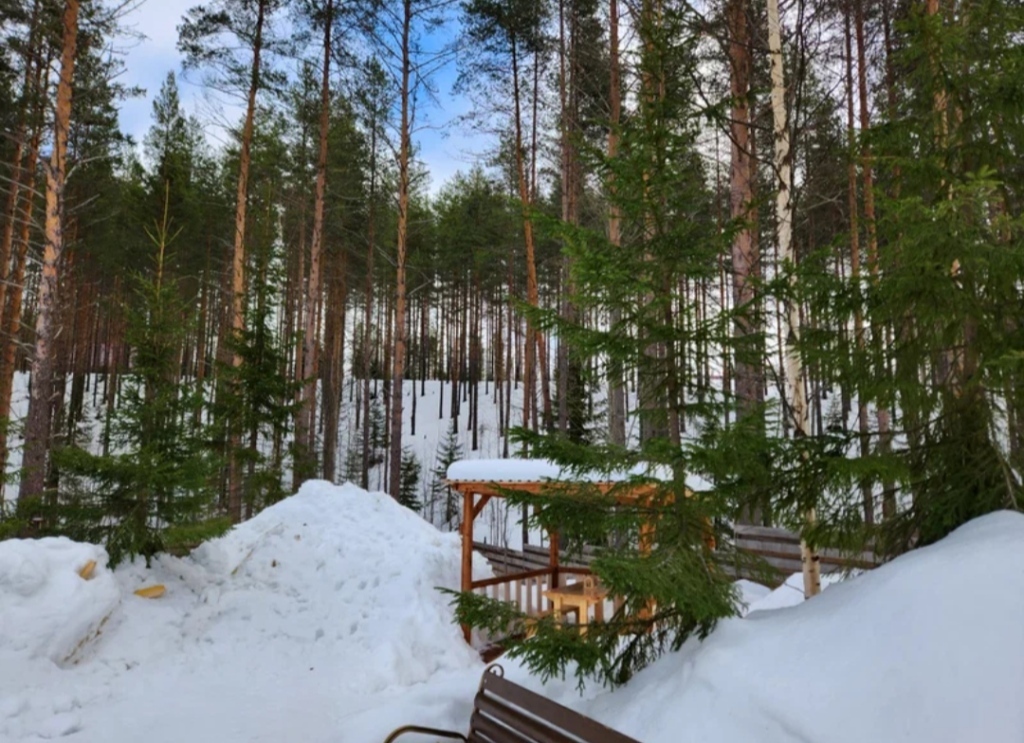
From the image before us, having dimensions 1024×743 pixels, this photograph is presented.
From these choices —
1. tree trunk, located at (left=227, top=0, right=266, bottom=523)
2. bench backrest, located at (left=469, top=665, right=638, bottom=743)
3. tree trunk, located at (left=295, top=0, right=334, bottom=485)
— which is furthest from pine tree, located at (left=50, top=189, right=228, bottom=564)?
bench backrest, located at (left=469, top=665, right=638, bottom=743)

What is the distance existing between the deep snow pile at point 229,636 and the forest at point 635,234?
979mm

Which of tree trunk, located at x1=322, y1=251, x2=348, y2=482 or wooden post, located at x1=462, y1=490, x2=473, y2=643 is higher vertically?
tree trunk, located at x1=322, y1=251, x2=348, y2=482

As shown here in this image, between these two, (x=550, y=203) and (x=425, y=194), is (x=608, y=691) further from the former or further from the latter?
(x=425, y=194)

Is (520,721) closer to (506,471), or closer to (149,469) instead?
(506,471)

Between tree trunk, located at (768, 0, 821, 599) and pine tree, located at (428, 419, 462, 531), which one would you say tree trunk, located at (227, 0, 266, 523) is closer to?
tree trunk, located at (768, 0, 821, 599)

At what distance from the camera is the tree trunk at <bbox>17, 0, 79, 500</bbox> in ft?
26.9

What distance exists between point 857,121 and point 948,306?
11393mm

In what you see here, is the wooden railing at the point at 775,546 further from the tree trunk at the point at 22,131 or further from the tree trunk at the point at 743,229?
the tree trunk at the point at 22,131

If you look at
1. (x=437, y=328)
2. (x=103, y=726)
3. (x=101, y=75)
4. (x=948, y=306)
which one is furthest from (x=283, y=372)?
(x=437, y=328)

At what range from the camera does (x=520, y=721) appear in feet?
9.71

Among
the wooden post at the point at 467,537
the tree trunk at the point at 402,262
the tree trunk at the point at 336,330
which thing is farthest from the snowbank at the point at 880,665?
the tree trunk at the point at 336,330

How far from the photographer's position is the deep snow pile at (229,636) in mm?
4902

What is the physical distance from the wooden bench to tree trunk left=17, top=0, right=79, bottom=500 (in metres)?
7.78

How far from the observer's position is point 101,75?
12.1 meters
